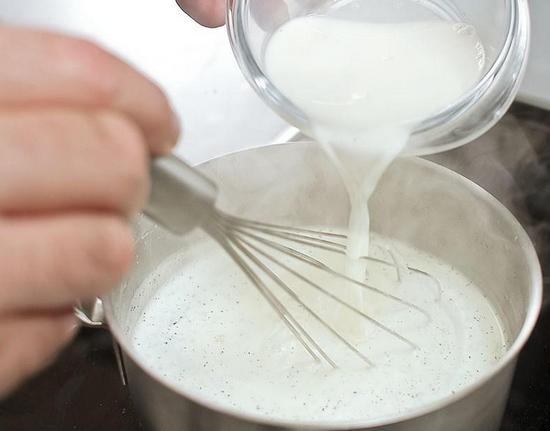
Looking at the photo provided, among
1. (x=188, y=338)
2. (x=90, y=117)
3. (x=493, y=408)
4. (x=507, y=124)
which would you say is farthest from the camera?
(x=507, y=124)

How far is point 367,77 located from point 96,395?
1.05 ft

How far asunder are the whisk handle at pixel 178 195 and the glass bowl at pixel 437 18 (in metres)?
0.13

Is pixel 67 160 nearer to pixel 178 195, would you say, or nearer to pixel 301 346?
pixel 178 195

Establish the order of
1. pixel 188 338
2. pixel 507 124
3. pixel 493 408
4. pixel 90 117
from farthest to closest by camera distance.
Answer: pixel 507 124 → pixel 188 338 → pixel 493 408 → pixel 90 117

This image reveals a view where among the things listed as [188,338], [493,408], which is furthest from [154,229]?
[493,408]

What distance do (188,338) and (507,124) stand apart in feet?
1.25

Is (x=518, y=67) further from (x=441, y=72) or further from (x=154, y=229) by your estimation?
(x=154, y=229)

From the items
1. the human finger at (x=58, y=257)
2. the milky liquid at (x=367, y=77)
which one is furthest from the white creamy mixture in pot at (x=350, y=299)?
the human finger at (x=58, y=257)

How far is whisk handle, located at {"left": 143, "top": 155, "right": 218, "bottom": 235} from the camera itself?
420 millimetres

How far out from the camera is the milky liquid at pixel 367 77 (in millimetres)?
534

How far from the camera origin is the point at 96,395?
0.66 metres

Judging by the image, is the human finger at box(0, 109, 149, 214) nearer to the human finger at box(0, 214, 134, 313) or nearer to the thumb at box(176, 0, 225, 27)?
the human finger at box(0, 214, 134, 313)

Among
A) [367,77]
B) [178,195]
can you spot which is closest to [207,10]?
[367,77]

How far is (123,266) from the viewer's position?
39 centimetres
